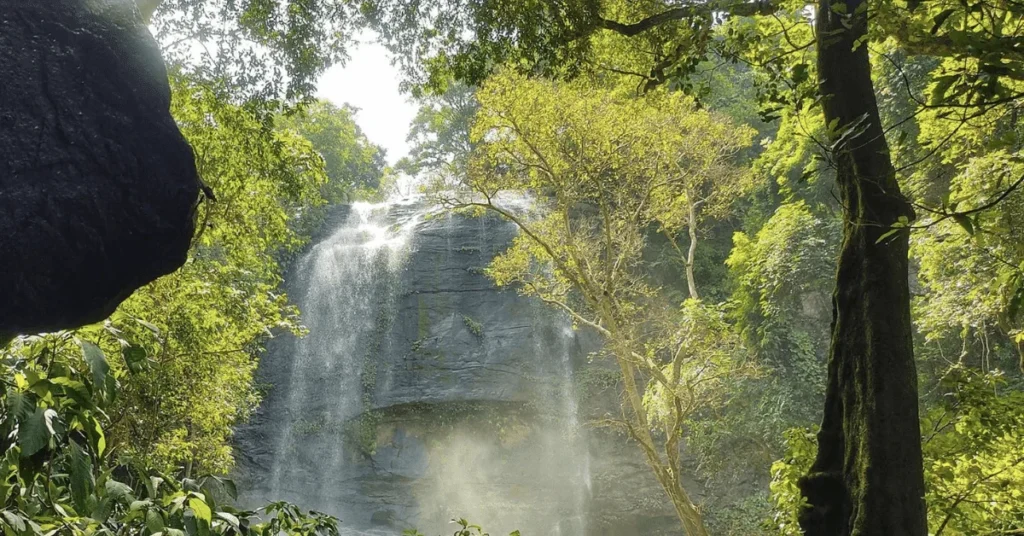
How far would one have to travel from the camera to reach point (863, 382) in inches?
130

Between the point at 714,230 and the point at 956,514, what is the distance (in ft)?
52.2

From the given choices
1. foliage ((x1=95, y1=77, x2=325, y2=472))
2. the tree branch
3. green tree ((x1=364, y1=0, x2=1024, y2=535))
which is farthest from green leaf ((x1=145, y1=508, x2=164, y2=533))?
foliage ((x1=95, y1=77, x2=325, y2=472))

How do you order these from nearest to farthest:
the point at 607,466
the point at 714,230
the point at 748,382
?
the point at 748,382
the point at 607,466
the point at 714,230

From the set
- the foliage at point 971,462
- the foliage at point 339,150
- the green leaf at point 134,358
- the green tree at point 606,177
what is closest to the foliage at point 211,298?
the green tree at point 606,177

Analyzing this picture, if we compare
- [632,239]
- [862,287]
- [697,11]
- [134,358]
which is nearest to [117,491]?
[134,358]

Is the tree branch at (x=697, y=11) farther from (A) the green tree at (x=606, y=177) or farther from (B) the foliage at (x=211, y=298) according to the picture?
(A) the green tree at (x=606, y=177)

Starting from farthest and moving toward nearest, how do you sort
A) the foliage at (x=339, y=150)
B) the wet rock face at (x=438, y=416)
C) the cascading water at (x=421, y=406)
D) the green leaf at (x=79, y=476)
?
1. the foliage at (x=339, y=150)
2. the cascading water at (x=421, y=406)
3. the wet rock face at (x=438, y=416)
4. the green leaf at (x=79, y=476)

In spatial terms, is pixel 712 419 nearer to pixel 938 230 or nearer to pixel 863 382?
pixel 938 230

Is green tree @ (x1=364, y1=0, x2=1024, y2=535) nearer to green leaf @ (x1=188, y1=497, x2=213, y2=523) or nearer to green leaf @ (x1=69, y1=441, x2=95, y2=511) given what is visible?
green leaf @ (x1=188, y1=497, x2=213, y2=523)

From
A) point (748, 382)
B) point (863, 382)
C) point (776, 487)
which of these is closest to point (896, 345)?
point (863, 382)

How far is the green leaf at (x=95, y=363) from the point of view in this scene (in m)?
1.47

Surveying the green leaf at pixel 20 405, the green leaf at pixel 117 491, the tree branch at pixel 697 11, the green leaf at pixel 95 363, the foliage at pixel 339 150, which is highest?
the foliage at pixel 339 150

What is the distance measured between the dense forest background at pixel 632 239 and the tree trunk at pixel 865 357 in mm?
62

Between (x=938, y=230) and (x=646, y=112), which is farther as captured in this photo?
(x=646, y=112)
